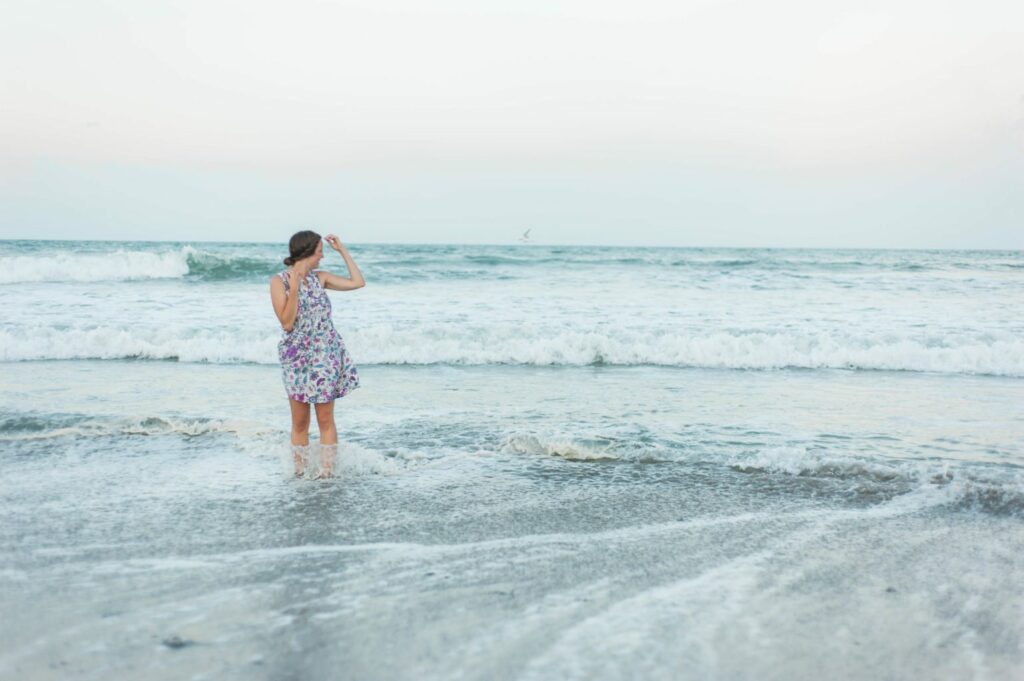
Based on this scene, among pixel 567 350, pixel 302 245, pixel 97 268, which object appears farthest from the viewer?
pixel 97 268

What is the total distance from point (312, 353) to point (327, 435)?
0.65m

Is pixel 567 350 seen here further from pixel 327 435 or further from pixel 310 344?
pixel 310 344

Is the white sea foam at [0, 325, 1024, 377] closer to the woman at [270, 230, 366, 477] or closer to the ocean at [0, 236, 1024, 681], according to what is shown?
the ocean at [0, 236, 1024, 681]

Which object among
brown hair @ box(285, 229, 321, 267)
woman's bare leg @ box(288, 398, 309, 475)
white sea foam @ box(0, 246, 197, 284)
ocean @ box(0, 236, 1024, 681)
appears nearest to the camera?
ocean @ box(0, 236, 1024, 681)

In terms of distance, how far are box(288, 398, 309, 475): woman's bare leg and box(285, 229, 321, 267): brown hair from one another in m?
1.06

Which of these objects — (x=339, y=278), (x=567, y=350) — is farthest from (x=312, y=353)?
(x=567, y=350)

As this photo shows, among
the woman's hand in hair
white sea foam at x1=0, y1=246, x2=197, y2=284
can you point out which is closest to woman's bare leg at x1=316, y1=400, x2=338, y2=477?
the woman's hand in hair

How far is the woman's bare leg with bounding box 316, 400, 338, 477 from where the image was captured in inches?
225

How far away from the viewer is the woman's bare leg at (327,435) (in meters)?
5.72

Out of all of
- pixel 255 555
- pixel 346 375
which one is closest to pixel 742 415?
pixel 346 375

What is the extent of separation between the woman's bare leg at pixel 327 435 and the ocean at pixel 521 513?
0.32 feet

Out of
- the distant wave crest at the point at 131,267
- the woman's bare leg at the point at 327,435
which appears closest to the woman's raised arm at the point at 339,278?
the woman's bare leg at the point at 327,435

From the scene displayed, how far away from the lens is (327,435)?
5840mm

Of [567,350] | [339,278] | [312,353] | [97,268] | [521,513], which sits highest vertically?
[97,268]
